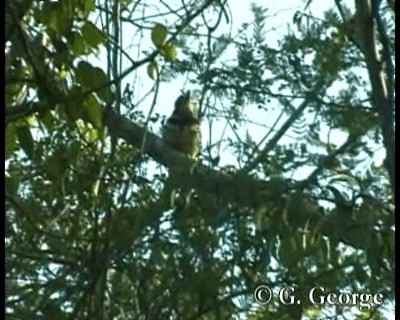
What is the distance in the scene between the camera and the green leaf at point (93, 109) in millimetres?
1565

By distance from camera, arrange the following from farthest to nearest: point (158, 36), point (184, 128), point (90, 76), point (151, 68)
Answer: point (184, 128) < point (151, 68) < point (158, 36) < point (90, 76)

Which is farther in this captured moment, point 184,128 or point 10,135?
point 184,128

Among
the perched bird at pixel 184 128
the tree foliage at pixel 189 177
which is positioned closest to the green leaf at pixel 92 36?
the tree foliage at pixel 189 177

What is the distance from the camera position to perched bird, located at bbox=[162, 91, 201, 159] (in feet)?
7.56

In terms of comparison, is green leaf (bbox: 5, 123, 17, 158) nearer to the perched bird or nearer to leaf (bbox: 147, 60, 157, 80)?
leaf (bbox: 147, 60, 157, 80)

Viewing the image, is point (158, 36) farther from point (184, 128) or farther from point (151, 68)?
point (184, 128)

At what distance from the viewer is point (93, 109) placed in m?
1.58

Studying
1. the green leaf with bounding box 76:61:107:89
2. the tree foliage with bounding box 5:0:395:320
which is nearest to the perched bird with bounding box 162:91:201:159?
the tree foliage with bounding box 5:0:395:320

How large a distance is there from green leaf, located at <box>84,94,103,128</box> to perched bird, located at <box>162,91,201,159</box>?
644 millimetres

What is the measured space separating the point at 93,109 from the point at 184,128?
2.58ft

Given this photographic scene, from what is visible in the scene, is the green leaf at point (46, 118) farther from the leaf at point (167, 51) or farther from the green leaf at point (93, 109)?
the leaf at point (167, 51)

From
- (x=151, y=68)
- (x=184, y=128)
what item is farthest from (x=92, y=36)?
(x=184, y=128)

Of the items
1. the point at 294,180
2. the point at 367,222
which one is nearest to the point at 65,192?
the point at 294,180

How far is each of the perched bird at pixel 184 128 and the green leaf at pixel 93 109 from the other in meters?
0.64
